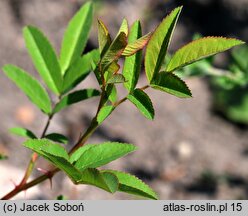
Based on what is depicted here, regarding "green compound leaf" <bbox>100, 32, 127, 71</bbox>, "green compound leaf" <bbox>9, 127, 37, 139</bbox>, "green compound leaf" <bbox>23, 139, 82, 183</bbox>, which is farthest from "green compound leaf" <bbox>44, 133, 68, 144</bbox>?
"green compound leaf" <bbox>100, 32, 127, 71</bbox>

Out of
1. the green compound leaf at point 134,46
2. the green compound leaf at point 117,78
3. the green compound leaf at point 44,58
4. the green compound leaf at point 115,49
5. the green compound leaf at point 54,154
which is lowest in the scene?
the green compound leaf at point 54,154

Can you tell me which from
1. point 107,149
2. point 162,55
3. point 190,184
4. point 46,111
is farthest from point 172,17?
point 190,184

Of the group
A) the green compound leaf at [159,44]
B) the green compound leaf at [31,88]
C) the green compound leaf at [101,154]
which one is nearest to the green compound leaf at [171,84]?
the green compound leaf at [159,44]

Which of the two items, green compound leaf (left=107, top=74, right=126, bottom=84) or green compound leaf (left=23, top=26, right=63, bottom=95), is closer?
green compound leaf (left=107, top=74, right=126, bottom=84)

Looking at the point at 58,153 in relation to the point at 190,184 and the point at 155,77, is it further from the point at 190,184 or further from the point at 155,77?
the point at 190,184

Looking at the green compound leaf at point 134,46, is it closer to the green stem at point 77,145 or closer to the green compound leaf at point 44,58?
the green stem at point 77,145

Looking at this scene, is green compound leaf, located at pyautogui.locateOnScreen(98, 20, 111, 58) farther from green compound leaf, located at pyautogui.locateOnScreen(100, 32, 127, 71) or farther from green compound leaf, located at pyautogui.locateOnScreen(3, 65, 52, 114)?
green compound leaf, located at pyautogui.locateOnScreen(3, 65, 52, 114)
